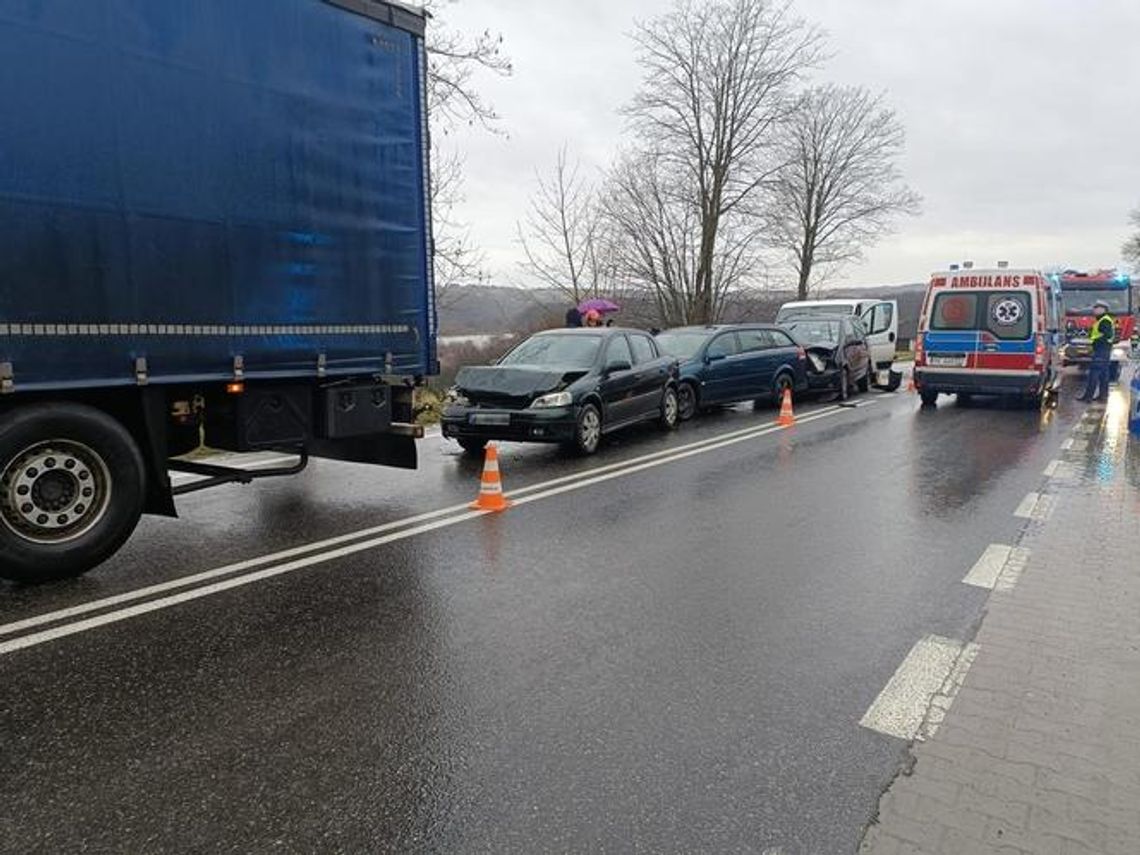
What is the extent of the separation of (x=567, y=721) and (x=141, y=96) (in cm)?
440

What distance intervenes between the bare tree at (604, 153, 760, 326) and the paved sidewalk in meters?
26.9

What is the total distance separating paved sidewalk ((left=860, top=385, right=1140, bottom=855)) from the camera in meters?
2.76

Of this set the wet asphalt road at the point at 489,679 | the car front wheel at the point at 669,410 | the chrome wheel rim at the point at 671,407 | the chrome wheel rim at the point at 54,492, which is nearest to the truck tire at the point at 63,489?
the chrome wheel rim at the point at 54,492

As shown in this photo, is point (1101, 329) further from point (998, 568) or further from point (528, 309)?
point (528, 309)

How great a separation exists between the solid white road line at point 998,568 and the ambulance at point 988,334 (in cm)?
965

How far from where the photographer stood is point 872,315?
885 inches

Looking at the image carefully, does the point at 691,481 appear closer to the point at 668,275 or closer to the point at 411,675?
the point at 411,675

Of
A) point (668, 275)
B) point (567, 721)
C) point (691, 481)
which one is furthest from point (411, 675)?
point (668, 275)

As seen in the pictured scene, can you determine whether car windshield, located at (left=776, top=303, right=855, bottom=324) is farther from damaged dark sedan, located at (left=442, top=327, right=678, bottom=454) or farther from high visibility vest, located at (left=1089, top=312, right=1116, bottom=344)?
damaged dark sedan, located at (left=442, top=327, right=678, bottom=454)

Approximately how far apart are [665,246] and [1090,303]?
14.3 metres

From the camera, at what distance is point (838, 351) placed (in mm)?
17156

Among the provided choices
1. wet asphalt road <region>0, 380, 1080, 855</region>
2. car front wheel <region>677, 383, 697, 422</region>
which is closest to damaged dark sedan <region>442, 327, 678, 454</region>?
car front wheel <region>677, 383, 697, 422</region>

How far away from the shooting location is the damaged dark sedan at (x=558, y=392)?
9.80m

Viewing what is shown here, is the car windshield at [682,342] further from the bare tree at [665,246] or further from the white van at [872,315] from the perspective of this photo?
the bare tree at [665,246]
